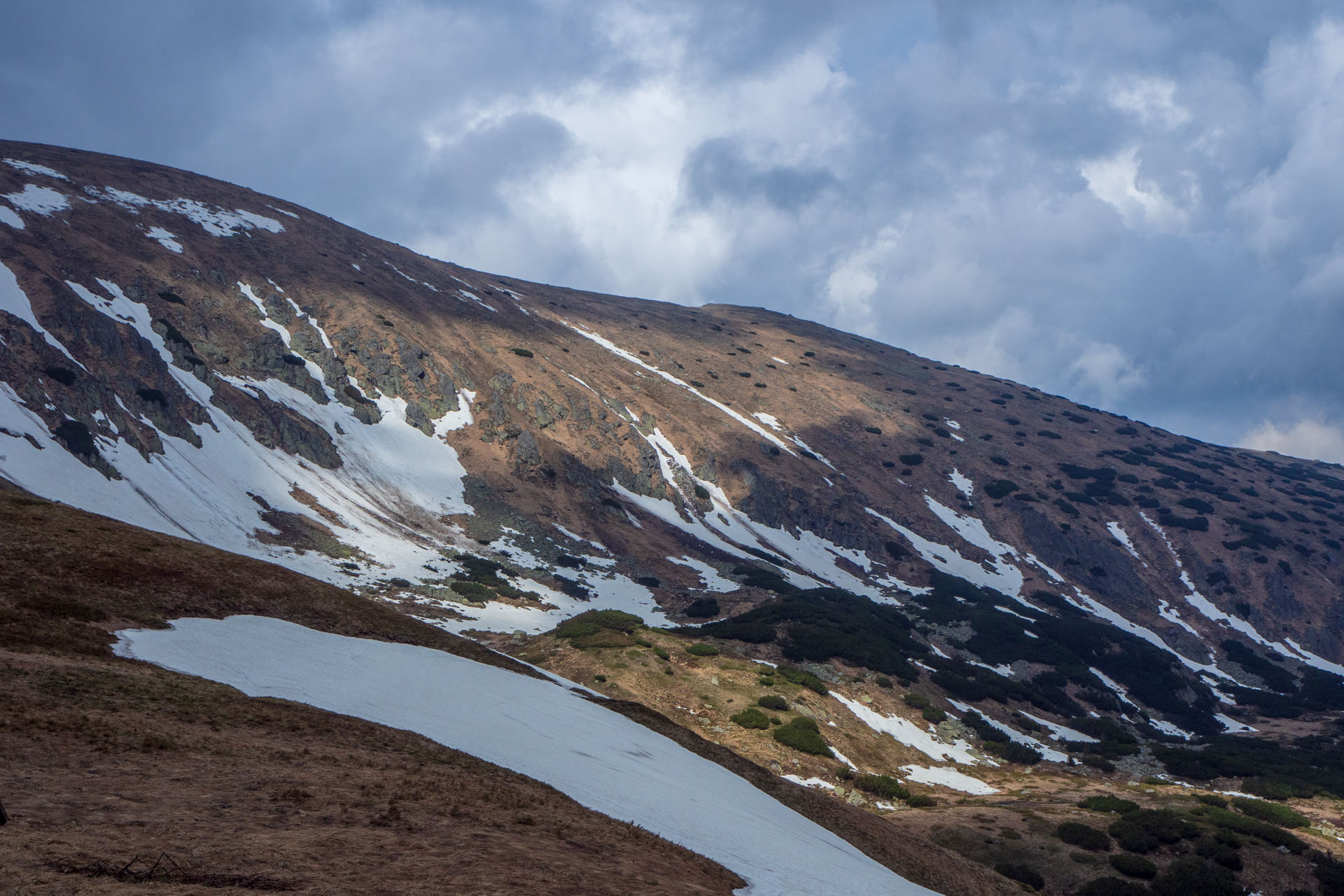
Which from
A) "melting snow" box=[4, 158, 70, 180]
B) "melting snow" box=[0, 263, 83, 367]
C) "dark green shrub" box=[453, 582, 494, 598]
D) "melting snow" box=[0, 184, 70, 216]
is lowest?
"dark green shrub" box=[453, 582, 494, 598]

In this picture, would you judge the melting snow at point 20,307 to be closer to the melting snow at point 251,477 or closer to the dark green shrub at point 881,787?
the melting snow at point 251,477

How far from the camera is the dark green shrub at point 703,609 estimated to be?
5366cm

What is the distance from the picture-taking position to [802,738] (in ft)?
102

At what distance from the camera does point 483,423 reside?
74.5 meters

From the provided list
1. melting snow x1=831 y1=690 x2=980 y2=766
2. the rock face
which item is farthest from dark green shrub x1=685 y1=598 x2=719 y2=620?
melting snow x1=831 y1=690 x2=980 y2=766

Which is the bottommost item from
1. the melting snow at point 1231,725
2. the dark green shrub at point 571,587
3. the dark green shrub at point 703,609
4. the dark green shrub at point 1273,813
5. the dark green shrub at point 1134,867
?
the dark green shrub at point 1134,867

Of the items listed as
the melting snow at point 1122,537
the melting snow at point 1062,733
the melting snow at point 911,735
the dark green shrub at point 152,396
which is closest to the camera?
the melting snow at point 911,735

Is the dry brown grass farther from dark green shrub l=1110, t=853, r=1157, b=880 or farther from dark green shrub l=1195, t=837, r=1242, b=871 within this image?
dark green shrub l=1195, t=837, r=1242, b=871

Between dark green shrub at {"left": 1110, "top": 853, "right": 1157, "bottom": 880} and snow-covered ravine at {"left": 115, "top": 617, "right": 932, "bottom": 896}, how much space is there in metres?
10.5

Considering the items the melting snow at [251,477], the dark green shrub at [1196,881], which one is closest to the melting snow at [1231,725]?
the dark green shrub at [1196,881]

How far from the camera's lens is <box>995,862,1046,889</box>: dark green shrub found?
22375 millimetres

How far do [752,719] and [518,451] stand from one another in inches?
1786

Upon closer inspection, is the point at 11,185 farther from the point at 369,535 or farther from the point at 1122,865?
the point at 1122,865

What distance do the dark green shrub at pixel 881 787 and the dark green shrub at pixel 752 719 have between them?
13.7 feet
